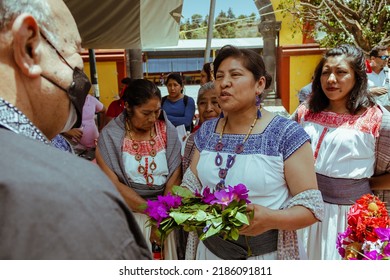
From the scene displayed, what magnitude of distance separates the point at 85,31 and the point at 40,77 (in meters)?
4.13

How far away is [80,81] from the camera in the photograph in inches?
38.7

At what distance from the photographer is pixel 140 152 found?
2.51 metres

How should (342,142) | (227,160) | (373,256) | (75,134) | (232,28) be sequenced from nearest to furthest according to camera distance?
(373,256), (227,160), (342,142), (75,134), (232,28)

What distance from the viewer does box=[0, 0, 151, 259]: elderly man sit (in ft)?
1.87

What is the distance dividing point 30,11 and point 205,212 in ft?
3.16

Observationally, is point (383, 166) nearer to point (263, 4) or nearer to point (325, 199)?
point (325, 199)

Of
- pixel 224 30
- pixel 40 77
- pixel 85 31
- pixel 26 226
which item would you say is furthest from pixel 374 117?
pixel 224 30

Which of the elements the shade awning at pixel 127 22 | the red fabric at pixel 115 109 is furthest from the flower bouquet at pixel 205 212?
the shade awning at pixel 127 22

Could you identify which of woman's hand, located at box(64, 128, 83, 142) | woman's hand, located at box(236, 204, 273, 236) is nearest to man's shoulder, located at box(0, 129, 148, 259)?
woman's hand, located at box(236, 204, 273, 236)

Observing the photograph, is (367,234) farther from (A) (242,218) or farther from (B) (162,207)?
(B) (162,207)

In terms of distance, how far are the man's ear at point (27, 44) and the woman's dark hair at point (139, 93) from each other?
171 cm

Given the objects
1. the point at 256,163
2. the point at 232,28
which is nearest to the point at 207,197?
the point at 256,163

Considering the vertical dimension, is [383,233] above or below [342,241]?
above

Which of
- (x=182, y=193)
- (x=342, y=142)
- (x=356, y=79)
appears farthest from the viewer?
(x=356, y=79)
